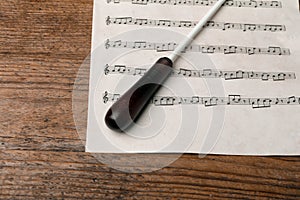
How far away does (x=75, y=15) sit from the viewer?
71cm

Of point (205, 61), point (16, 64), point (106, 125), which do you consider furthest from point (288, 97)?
point (16, 64)

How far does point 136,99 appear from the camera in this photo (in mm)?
625

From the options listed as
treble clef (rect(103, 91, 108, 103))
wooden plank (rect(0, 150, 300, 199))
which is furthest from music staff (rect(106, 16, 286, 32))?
wooden plank (rect(0, 150, 300, 199))

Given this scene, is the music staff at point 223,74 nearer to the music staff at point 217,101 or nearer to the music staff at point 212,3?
the music staff at point 217,101

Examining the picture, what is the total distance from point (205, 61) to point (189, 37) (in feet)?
0.18

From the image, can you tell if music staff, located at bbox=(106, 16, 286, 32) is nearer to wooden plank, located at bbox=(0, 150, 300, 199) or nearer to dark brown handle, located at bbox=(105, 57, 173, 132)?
dark brown handle, located at bbox=(105, 57, 173, 132)

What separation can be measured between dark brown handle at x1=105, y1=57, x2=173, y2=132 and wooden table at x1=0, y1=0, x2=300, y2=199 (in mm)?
65

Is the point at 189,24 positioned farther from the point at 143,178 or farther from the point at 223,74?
the point at 143,178

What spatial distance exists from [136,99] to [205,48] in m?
0.17

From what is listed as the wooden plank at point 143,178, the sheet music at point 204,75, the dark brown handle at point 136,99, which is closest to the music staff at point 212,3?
the sheet music at point 204,75

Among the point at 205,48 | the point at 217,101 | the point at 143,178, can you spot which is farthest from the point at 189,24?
the point at 143,178

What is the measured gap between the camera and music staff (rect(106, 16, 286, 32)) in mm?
715

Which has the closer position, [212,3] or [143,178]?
[143,178]

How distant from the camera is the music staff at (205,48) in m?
0.69
